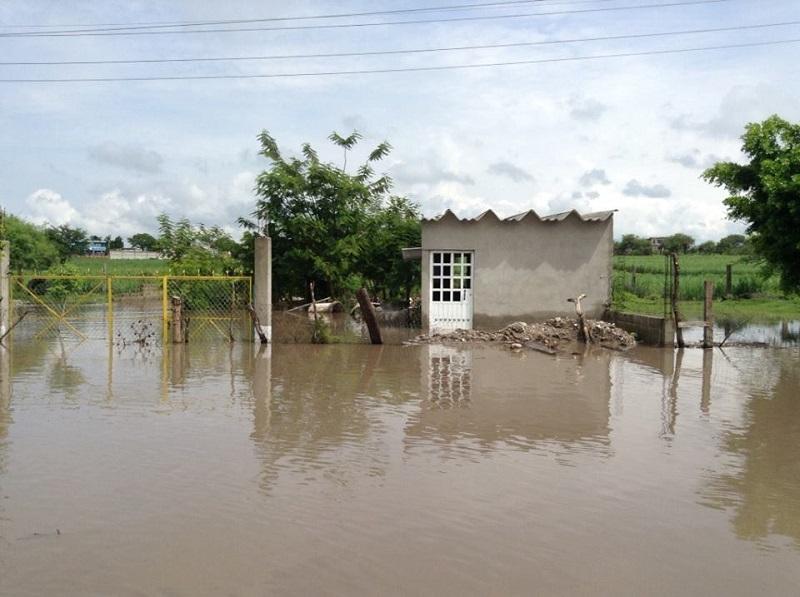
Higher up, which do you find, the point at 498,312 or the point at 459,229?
the point at 459,229

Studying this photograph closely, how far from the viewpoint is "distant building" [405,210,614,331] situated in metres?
20.7

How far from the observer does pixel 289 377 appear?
42.7 feet

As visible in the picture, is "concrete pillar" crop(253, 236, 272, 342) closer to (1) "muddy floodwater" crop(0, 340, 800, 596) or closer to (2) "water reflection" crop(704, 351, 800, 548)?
(1) "muddy floodwater" crop(0, 340, 800, 596)

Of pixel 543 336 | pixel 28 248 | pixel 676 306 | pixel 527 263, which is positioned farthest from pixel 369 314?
pixel 28 248

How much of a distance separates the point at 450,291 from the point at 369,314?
376 cm

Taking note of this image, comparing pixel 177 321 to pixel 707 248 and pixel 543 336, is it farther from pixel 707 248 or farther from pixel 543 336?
pixel 707 248

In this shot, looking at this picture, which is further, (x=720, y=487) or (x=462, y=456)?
(x=462, y=456)

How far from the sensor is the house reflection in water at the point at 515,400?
8.88 m

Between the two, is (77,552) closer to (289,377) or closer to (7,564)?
(7,564)

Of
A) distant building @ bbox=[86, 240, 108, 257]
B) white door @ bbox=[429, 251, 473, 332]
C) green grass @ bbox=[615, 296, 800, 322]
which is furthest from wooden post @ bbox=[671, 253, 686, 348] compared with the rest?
distant building @ bbox=[86, 240, 108, 257]

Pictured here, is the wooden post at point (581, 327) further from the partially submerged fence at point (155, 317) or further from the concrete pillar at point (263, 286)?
the partially submerged fence at point (155, 317)

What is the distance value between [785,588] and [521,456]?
331cm

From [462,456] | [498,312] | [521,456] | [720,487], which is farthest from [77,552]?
[498,312]

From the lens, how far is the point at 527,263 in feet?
68.3
